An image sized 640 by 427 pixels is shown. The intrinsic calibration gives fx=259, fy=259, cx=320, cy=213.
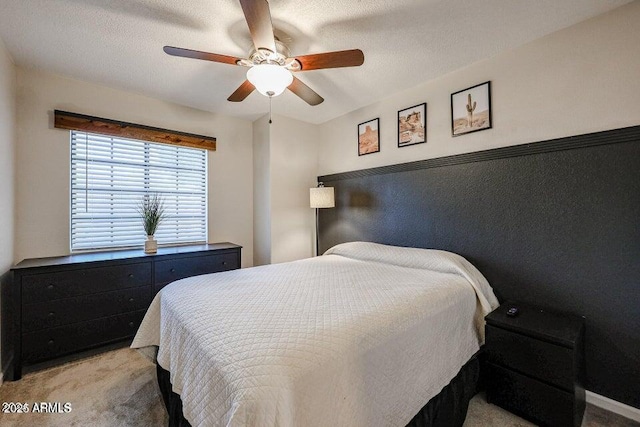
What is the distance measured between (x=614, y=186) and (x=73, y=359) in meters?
4.28

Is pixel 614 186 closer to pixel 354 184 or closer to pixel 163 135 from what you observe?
pixel 354 184

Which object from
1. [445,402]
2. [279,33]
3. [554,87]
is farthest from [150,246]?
[554,87]

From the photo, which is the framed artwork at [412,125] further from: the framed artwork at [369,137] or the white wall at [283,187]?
the white wall at [283,187]

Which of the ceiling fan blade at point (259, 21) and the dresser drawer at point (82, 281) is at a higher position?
the ceiling fan blade at point (259, 21)

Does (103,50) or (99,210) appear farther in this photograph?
(99,210)

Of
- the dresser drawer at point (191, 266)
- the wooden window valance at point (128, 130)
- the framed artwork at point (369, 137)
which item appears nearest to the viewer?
the wooden window valance at point (128, 130)

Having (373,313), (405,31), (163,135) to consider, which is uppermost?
(405,31)

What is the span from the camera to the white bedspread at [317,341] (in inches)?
34.1

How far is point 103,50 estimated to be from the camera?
2.05 metres

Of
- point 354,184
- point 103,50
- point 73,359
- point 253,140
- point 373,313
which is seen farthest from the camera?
point 253,140

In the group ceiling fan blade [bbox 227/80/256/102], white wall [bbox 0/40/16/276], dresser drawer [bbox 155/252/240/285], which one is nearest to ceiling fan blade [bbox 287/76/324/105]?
ceiling fan blade [bbox 227/80/256/102]

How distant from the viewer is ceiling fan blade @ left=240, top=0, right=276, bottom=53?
4.16ft

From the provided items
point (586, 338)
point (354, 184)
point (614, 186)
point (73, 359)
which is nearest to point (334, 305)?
point (586, 338)

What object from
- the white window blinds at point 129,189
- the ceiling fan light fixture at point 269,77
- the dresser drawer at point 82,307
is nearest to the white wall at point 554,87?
the ceiling fan light fixture at point 269,77
